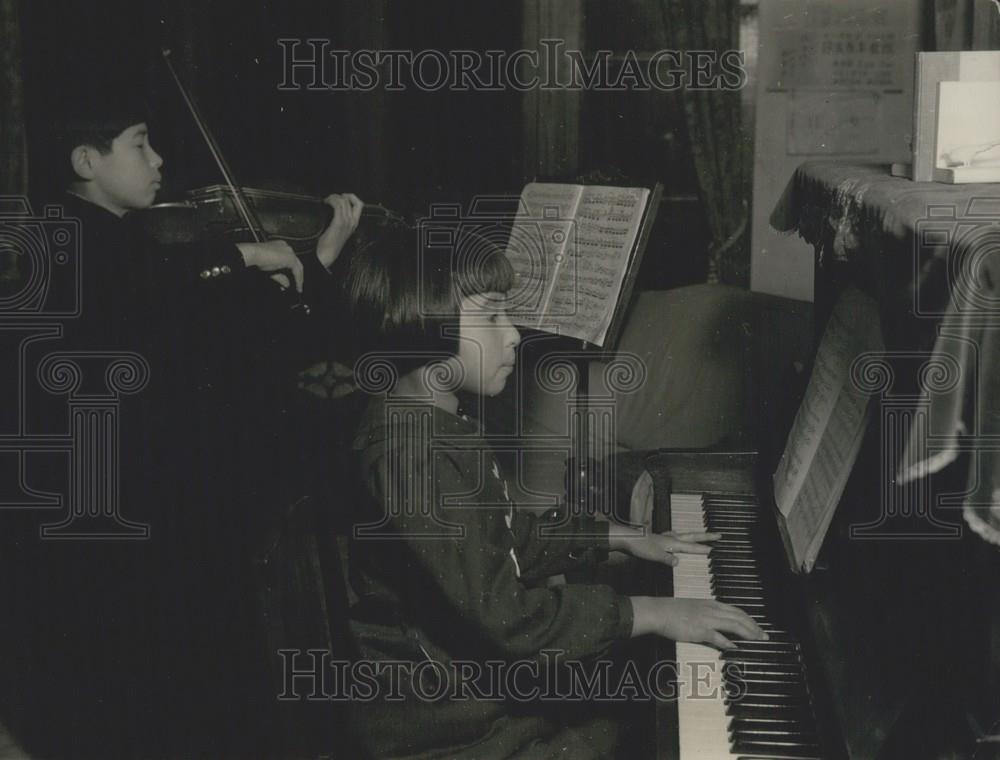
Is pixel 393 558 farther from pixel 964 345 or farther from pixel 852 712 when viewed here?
pixel 964 345

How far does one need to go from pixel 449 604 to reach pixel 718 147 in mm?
3112

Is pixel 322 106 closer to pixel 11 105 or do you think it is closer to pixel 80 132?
pixel 11 105

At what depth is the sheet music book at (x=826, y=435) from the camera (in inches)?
51.1

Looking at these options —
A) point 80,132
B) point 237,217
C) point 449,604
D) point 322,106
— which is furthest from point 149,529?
point 322,106

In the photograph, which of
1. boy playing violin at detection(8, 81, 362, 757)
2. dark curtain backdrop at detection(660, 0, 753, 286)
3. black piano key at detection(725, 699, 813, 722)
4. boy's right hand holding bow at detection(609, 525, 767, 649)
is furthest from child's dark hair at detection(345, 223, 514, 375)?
dark curtain backdrop at detection(660, 0, 753, 286)

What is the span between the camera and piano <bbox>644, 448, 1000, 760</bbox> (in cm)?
94

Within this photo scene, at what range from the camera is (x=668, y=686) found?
1.26m

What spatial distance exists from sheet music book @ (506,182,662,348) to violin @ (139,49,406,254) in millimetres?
1202

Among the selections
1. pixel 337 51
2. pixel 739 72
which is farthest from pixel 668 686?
pixel 337 51

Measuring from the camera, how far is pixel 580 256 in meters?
2.46

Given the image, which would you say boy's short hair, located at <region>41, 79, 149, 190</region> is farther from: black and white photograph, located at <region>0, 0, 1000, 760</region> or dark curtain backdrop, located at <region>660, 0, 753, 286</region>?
dark curtain backdrop, located at <region>660, 0, 753, 286</region>

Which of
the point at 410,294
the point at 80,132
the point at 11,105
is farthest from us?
the point at 11,105

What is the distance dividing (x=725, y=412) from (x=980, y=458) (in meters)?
2.44

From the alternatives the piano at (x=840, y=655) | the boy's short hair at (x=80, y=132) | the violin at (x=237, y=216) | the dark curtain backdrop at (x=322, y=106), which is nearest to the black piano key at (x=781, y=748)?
the piano at (x=840, y=655)
